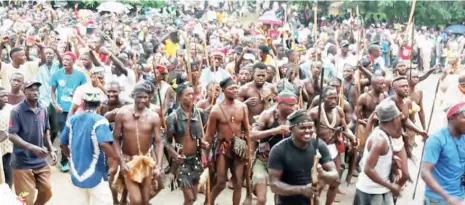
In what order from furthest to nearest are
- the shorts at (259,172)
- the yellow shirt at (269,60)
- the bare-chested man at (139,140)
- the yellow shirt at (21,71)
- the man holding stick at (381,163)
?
the yellow shirt at (269,60)
the yellow shirt at (21,71)
the shorts at (259,172)
the bare-chested man at (139,140)
the man holding stick at (381,163)

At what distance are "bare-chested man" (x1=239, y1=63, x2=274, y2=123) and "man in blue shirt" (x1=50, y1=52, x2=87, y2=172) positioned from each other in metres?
2.47

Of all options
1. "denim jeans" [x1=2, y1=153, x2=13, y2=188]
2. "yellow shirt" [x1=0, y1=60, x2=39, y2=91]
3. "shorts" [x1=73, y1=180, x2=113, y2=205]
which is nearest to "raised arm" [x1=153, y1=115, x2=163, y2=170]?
"shorts" [x1=73, y1=180, x2=113, y2=205]

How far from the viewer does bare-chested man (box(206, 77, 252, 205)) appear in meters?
7.19

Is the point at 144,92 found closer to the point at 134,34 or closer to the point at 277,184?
the point at 277,184

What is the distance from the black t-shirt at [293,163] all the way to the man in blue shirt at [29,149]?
2.60 metres

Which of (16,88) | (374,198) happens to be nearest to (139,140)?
(16,88)

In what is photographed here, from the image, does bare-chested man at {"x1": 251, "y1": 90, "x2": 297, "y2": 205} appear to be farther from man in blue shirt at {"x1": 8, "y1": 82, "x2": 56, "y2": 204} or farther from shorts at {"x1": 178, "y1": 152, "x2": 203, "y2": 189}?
man in blue shirt at {"x1": 8, "y1": 82, "x2": 56, "y2": 204}

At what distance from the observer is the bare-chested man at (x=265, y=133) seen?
22.1 feet

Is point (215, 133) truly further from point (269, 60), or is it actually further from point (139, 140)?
point (269, 60)

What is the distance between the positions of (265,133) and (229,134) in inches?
27.4

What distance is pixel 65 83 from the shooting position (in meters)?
9.38

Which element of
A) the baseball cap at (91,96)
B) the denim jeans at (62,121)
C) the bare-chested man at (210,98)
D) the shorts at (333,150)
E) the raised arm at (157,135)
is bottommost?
the denim jeans at (62,121)

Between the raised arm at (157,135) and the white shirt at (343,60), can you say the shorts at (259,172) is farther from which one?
the white shirt at (343,60)

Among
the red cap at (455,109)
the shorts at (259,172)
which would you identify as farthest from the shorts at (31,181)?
the red cap at (455,109)
